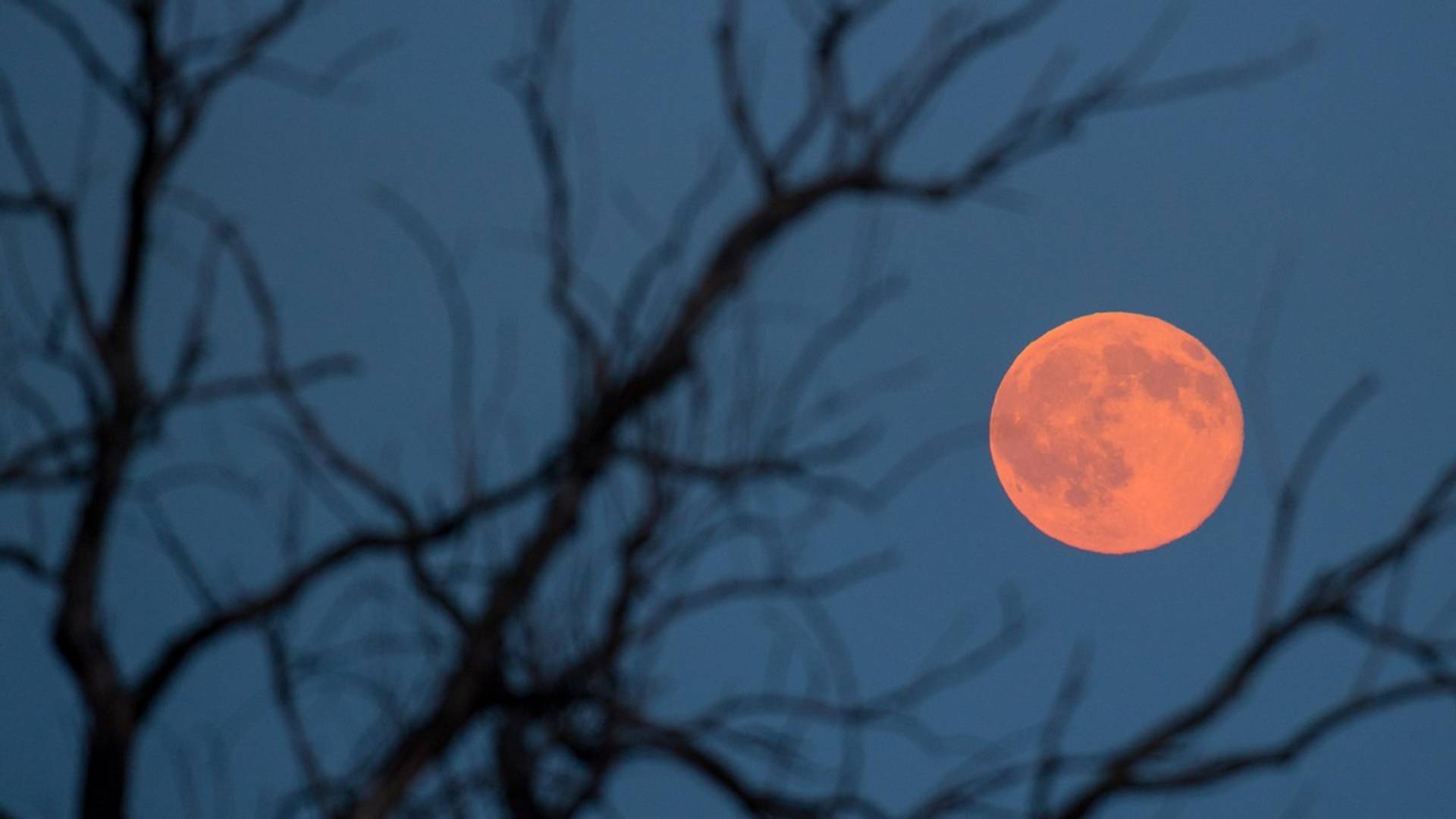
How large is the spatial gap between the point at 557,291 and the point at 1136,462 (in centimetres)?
527

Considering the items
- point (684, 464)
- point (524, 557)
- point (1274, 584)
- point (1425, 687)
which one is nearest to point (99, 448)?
point (524, 557)

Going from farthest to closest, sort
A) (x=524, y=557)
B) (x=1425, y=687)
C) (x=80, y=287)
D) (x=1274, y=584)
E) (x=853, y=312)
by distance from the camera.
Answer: (x=80, y=287) → (x=853, y=312) → (x=524, y=557) → (x=1274, y=584) → (x=1425, y=687)

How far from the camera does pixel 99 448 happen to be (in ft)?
8.85

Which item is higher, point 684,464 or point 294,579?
point 684,464

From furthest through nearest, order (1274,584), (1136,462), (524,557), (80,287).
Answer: (1136,462) → (80,287) → (524,557) → (1274,584)

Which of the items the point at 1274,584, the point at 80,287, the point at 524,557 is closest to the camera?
the point at 1274,584

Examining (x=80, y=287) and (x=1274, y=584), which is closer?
(x=1274, y=584)

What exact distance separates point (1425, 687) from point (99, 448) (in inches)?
89.9

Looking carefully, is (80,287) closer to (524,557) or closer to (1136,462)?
(524,557)

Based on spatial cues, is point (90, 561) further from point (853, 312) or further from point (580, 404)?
point (853, 312)

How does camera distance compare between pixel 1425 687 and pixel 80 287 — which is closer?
pixel 1425 687

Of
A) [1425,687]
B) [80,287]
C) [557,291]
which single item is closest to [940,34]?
[557,291]

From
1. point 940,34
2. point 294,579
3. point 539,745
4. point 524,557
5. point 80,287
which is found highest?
point 940,34

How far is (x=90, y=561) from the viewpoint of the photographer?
2633 mm
